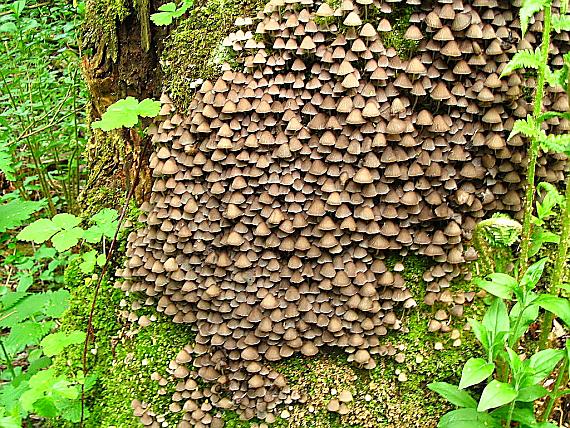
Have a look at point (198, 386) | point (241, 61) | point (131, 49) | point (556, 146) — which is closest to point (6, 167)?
point (131, 49)

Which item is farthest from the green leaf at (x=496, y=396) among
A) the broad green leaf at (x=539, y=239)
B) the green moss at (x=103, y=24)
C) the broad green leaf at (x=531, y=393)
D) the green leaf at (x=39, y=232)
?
the green moss at (x=103, y=24)

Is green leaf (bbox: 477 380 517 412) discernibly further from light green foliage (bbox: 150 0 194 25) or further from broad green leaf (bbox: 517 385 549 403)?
light green foliage (bbox: 150 0 194 25)

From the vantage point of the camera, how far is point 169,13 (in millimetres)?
3031

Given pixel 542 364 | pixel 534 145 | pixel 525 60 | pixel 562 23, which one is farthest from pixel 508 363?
pixel 562 23

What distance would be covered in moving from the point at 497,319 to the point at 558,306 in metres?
0.30

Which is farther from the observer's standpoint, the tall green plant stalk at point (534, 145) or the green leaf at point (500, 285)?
the green leaf at point (500, 285)

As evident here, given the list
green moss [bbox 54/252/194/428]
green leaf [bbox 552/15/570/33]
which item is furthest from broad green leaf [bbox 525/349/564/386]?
green moss [bbox 54/252/194/428]

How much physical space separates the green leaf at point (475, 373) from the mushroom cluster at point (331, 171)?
0.55 metres

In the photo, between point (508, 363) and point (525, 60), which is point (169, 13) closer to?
point (525, 60)

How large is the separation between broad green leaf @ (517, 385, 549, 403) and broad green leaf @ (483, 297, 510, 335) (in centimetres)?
28

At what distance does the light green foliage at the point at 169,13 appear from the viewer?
2994mm

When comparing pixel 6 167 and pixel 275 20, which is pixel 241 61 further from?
pixel 6 167

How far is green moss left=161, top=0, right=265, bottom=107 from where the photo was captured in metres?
3.00

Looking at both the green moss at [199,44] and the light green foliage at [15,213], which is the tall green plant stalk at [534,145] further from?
the light green foliage at [15,213]
